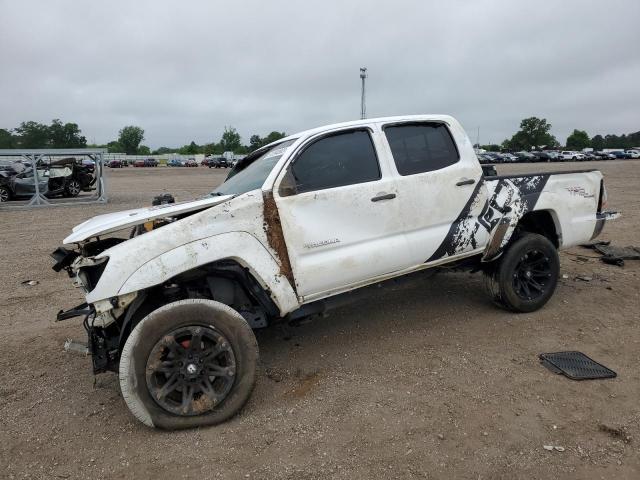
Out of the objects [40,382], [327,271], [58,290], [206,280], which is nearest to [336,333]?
[327,271]

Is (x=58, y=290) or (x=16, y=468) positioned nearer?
(x=16, y=468)

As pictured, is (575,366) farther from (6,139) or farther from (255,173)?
(6,139)

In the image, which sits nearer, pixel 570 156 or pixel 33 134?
pixel 570 156

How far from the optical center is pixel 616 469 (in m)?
2.52

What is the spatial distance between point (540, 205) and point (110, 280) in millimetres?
3993

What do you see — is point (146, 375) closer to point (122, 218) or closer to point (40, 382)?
point (122, 218)

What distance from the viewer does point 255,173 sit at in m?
3.79

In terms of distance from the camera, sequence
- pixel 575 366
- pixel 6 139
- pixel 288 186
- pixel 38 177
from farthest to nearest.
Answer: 1. pixel 6 139
2. pixel 38 177
3. pixel 575 366
4. pixel 288 186

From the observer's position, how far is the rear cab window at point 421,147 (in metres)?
3.91

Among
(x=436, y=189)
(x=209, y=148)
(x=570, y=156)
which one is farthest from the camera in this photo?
(x=209, y=148)

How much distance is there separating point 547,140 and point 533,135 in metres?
3.04

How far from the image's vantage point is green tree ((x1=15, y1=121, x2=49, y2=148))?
301 ft

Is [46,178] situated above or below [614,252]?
above

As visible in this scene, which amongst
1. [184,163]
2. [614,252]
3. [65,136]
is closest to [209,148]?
[65,136]
